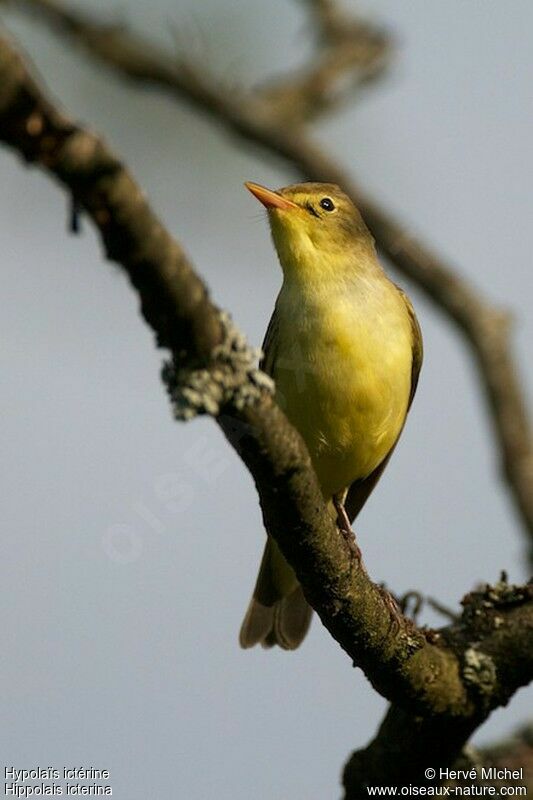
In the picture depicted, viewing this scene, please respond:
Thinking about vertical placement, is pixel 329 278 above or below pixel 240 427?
above

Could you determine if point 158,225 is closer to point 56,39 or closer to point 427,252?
point 427,252

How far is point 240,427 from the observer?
2.88 metres

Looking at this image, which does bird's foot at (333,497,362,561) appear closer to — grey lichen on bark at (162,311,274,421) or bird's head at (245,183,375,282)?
bird's head at (245,183,375,282)

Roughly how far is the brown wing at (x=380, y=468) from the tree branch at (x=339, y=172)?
0.93 feet

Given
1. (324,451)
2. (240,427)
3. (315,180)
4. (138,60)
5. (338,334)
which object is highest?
(138,60)

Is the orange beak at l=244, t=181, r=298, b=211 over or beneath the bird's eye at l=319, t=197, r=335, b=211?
beneath

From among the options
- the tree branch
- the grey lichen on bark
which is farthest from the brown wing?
the grey lichen on bark

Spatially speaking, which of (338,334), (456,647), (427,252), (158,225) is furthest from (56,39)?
(158,225)

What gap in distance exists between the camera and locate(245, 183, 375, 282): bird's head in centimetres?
556

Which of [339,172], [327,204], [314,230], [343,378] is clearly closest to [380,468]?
[343,378]

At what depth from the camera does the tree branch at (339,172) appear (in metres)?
5.51

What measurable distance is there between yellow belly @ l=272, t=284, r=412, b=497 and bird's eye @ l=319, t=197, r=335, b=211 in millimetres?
736

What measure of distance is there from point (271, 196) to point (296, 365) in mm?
1068

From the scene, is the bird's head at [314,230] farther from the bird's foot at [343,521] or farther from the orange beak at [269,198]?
the bird's foot at [343,521]
